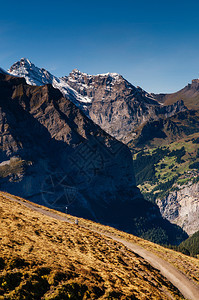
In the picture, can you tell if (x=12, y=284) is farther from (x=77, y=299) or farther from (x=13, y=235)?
(x=13, y=235)

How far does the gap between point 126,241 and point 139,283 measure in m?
29.3

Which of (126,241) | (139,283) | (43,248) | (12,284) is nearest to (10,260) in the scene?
(12,284)

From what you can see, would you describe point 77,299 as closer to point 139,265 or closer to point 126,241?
point 139,265

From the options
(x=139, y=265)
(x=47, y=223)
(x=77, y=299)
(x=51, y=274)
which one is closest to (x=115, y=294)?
(x=77, y=299)

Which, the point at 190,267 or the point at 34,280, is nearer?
the point at 34,280

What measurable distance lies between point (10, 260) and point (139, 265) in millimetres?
24083

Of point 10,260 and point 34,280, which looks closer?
point 34,280

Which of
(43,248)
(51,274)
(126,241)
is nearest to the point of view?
(51,274)


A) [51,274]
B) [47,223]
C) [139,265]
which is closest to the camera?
[51,274]

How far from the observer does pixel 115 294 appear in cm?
2934

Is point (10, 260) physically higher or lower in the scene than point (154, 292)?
higher

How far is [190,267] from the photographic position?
55938 mm

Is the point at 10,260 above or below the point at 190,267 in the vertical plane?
above

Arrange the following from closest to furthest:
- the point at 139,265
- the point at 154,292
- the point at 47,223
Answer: the point at 154,292 → the point at 139,265 → the point at 47,223
